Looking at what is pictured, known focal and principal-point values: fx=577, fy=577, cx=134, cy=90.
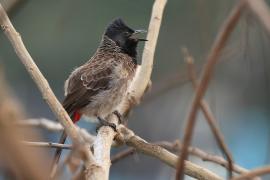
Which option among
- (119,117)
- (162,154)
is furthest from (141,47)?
(162,154)

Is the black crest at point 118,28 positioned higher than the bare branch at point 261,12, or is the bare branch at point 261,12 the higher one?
the black crest at point 118,28

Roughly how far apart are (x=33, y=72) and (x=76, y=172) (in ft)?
2.42

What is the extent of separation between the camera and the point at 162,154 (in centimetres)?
185

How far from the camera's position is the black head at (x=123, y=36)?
3.88 m

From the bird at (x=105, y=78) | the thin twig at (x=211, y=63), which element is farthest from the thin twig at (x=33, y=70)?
the bird at (x=105, y=78)

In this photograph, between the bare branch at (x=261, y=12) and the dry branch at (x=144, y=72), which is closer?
the bare branch at (x=261, y=12)

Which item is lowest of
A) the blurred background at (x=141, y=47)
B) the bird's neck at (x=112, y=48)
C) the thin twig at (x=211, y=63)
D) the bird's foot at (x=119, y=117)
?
the thin twig at (x=211, y=63)

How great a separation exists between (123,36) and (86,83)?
0.49 m

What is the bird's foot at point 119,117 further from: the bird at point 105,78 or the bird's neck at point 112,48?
the bird's neck at point 112,48

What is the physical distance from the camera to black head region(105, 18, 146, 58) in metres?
3.88

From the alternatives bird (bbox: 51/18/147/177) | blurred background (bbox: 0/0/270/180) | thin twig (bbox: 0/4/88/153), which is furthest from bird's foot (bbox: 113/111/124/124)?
blurred background (bbox: 0/0/270/180)

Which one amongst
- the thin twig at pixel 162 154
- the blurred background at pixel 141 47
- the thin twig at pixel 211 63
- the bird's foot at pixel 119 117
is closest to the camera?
the thin twig at pixel 211 63

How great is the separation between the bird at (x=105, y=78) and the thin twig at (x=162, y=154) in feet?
3.87

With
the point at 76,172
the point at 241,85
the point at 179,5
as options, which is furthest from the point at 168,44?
the point at 76,172
